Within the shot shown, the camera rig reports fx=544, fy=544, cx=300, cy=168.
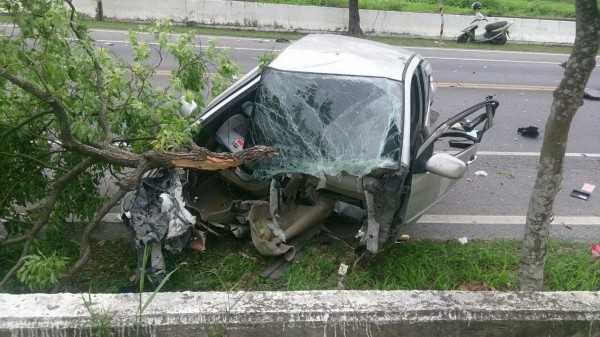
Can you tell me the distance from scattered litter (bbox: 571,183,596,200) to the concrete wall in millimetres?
12614

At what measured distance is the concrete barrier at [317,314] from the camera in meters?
2.75

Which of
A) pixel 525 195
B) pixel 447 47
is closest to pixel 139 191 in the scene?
pixel 525 195

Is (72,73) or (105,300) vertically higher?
(72,73)

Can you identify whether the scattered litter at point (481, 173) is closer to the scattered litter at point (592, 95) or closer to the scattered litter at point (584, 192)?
the scattered litter at point (584, 192)

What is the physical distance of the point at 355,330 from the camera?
2.86 meters

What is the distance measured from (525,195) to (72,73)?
4.83 metres

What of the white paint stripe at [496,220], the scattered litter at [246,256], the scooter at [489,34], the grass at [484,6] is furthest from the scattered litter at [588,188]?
the grass at [484,6]

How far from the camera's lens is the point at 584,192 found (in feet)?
20.4

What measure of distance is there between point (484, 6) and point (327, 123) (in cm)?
1978

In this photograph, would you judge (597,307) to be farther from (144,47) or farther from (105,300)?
(144,47)

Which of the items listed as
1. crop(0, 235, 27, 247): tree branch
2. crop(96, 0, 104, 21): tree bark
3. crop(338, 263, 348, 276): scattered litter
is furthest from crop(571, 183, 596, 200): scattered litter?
crop(96, 0, 104, 21): tree bark

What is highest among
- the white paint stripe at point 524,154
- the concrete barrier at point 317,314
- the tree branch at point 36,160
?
the tree branch at point 36,160

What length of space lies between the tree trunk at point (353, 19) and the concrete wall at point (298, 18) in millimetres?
805

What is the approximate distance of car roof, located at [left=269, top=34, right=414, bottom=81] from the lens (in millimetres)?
4656
